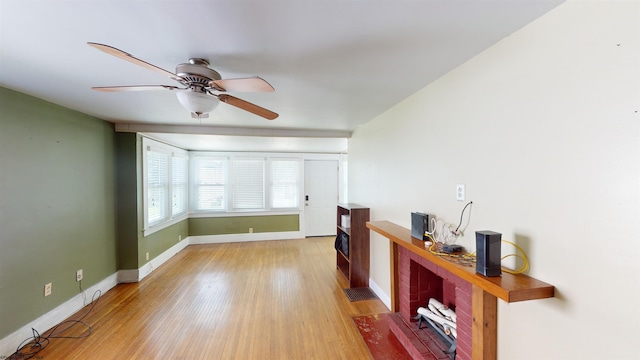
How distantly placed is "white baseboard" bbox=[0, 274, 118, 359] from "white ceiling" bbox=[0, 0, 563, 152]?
6.90 ft

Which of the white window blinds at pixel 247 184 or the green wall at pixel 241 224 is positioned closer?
the green wall at pixel 241 224

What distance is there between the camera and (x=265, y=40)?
1.34m

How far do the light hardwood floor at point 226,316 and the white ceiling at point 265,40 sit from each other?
2259mm

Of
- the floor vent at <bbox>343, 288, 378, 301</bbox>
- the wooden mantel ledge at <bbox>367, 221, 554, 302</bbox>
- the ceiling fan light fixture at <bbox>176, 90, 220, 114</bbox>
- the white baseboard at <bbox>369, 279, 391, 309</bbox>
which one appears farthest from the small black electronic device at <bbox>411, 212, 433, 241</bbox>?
the ceiling fan light fixture at <bbox>176, 90, 220, 114</bbox>

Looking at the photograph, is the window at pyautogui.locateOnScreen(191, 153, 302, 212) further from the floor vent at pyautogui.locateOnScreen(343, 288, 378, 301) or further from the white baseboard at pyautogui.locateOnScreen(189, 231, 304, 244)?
the floor vent at pyautogui.locateOnScreen(343, 288, 378, 301)

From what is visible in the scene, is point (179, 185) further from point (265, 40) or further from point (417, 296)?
point (417, 296)

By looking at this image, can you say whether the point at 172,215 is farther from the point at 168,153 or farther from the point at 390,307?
the point at 390,307

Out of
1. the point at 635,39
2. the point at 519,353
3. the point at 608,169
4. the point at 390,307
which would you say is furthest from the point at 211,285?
the point at 635,39

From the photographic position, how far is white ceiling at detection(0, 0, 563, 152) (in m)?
1.09

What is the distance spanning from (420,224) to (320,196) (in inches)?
168

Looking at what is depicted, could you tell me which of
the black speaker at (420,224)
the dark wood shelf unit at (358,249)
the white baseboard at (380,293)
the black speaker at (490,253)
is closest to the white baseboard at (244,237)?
the dark wood shelf unit at (358,249)

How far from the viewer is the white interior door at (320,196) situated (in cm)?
608

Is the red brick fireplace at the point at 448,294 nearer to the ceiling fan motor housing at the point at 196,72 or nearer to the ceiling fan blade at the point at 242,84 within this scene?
the ceiling fan blade at the point at 242,84

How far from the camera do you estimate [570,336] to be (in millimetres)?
1058
